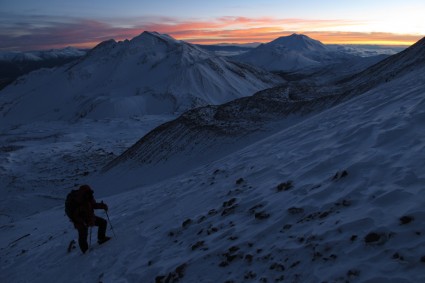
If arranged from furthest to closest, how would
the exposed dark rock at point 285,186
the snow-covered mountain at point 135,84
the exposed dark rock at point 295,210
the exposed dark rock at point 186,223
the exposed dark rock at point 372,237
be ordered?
the snow-covered mountain at point 135,84
the exposed dark rock at point 186,223
the exposed dark rock at point 285,186
the exposed dark rock at point 295,210
the exposed dark rock at point 372,237

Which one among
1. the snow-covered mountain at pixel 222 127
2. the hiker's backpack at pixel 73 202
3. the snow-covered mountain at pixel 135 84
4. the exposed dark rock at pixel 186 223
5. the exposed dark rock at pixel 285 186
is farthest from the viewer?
the snow-covered mountain at pixel 135 84

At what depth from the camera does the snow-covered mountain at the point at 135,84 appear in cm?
10375

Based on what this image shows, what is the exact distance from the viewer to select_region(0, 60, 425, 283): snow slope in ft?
17.8

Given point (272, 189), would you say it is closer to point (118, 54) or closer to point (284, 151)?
point (284, 151)

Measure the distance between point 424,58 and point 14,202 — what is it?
33508 mm

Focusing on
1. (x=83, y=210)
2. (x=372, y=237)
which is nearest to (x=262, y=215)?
(x=372, y=237)

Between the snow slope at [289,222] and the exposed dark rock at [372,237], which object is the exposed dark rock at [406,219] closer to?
the snow slope at [289,222]

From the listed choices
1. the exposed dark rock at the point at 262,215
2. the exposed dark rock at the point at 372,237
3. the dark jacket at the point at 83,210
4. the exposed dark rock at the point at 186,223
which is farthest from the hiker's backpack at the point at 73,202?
the exposed dark rock at the point at 372,237

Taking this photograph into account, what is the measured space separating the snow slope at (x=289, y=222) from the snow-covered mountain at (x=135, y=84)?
83.5 metres

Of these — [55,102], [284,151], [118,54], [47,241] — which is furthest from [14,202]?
[118,54]

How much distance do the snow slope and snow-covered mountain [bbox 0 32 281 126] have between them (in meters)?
Result: 83.5

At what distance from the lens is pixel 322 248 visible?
569 cm

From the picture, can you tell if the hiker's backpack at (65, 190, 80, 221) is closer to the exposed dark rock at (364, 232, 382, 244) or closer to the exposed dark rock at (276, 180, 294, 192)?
the exposed dark rock at (276, 180, 294, 192)

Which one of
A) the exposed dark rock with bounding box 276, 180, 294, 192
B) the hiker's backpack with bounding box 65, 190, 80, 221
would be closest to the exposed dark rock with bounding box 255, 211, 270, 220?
the exposed dark rock with bounding box 276, 180, 294, 192
